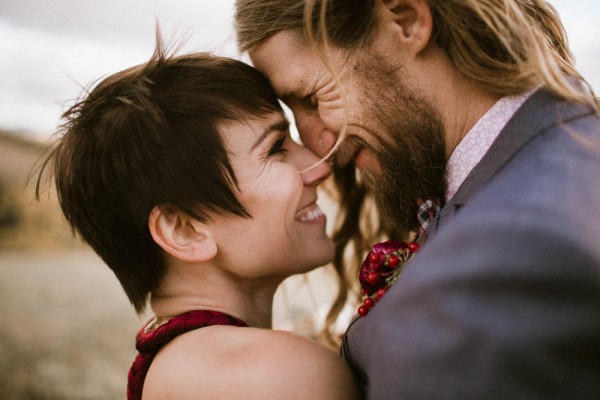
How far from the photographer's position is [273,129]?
2.15 m

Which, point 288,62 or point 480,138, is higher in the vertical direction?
point 288,62

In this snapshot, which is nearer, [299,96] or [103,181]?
[103,181]

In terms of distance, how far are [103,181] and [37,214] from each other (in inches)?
182

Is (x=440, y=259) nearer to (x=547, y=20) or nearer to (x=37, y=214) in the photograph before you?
(x=547, y=20)

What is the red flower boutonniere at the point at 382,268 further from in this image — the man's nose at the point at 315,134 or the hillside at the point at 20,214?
the hillside at the point at 20,214

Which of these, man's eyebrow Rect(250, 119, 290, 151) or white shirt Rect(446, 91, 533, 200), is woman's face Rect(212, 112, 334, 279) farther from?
white shirt Rect(446, 91, 533, 200)

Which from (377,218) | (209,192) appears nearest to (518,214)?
(209,192)

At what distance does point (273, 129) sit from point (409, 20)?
65 cm

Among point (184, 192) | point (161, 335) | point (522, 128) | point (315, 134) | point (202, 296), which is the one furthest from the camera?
point (315, 134)

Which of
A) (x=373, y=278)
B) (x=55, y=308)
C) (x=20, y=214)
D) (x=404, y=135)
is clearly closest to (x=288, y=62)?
(x=404, y=135)

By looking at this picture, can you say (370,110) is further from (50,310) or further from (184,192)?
(50,310)

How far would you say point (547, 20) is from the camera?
7.17ft

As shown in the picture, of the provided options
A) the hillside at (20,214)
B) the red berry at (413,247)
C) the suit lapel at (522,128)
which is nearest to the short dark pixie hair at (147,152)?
the red berry at (413,247)

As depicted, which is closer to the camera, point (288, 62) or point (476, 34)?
point (476, 34)
